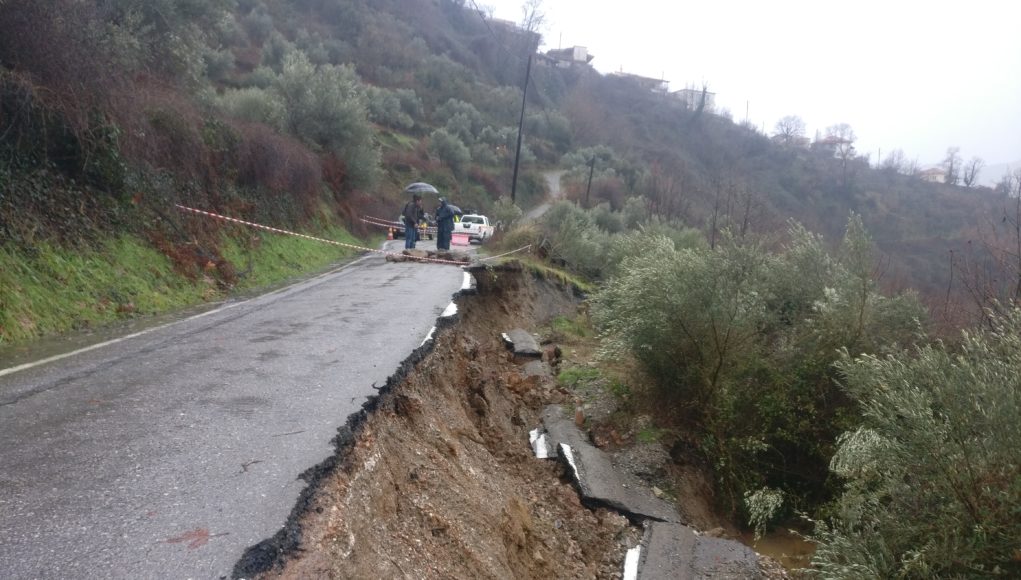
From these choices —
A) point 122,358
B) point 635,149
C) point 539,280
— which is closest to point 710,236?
point 539,280

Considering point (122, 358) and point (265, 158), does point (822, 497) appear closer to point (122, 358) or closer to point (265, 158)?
point (122, 358)

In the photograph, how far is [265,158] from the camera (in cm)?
2023

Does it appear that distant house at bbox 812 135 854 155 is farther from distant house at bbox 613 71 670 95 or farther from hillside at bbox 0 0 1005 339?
distant house at bbox 613 71 670 95

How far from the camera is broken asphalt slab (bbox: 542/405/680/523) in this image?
7.59m

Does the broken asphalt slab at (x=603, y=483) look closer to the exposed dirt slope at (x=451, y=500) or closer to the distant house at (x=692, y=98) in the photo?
the exposed dirt slope at (x=451, y=500)

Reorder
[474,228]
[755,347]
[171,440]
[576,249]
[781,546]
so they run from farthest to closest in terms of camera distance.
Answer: [474,228], [576,249], [755,347], [781,546], [171,440]

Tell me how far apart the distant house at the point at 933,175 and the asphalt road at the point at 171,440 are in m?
58.5

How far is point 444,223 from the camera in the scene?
846 inches

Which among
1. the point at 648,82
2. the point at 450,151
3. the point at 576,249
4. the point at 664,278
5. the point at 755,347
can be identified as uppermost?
the point at 648,82

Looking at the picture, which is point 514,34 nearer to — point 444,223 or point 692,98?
point 692,98

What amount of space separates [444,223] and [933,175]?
53.0m

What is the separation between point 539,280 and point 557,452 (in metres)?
11.5

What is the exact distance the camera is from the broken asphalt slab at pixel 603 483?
24.9 feet

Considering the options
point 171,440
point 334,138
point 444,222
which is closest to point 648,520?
point 171,440
